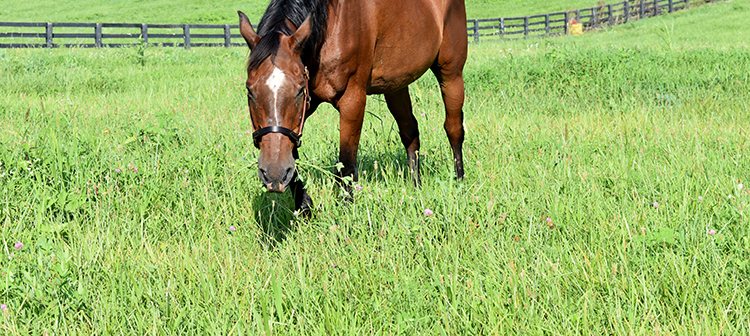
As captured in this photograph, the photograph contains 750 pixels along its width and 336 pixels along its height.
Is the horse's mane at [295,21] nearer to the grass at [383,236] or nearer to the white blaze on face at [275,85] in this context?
the white blaze on face at [275,85]

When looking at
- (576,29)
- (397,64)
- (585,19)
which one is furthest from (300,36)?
(585,19)

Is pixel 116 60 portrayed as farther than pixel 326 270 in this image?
Yes

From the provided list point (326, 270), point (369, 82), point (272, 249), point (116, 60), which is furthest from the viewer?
point (116, 60)

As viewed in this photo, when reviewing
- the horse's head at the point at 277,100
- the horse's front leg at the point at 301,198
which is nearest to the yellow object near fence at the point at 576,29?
the horse's front leg at the point at 301,198

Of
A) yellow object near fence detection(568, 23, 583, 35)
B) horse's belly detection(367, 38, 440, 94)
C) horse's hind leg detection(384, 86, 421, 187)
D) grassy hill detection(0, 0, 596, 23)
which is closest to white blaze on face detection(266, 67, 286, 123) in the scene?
horse's belly detection(367, 38, 440, 94)

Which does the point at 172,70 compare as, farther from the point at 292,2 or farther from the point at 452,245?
the point at 452,245

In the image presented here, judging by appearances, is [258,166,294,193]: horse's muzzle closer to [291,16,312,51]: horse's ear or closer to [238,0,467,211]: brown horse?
[238,0,467,211]: brown horse

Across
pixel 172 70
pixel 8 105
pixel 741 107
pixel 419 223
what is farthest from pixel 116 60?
pixel 741 107

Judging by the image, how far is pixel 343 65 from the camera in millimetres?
3094

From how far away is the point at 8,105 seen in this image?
5.90m

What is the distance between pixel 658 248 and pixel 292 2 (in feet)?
7.37

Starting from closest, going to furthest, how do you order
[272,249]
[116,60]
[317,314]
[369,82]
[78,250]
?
1. [317,314]
2. [78,250]
3. [272,249]
4. [369,82]
5. [116,60]

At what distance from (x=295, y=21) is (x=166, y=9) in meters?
43.2

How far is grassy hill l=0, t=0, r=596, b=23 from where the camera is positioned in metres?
36.9
